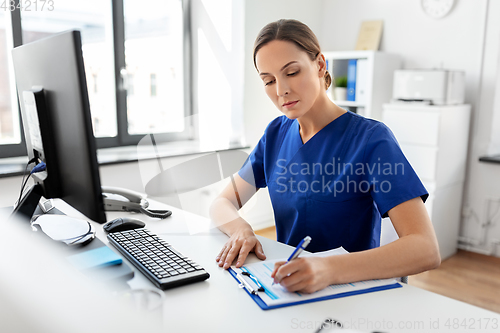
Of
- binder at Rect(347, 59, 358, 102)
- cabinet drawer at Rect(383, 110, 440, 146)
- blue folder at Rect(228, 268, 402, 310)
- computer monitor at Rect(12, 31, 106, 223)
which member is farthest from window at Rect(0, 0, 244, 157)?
blue folder at Rect(228, 268, 402, 310)

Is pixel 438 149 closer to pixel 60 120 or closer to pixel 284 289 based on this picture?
pixel 284 289

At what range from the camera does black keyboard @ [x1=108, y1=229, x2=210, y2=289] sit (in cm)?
90

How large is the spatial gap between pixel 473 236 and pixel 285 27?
2.64 metres

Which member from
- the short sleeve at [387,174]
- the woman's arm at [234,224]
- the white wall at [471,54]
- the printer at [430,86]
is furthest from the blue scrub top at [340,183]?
the white wall at [471,54]

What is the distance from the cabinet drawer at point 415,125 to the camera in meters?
2.71

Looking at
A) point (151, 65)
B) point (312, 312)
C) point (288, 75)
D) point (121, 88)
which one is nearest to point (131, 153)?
point (121, 88)

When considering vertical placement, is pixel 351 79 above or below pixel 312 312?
above

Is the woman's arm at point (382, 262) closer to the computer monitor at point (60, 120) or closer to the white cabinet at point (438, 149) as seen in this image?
the computer monitor at point (60, 120)

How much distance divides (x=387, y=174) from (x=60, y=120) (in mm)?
781

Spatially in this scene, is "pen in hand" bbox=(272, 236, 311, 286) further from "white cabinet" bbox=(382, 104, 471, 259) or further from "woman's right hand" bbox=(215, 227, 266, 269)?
"white cabinet" bbox=(382, 104, 471, 259)

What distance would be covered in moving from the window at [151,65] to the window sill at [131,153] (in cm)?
6

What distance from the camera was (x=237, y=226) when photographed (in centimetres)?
122

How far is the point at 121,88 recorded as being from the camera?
9.20 ft

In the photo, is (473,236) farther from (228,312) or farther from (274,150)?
(228,312)
